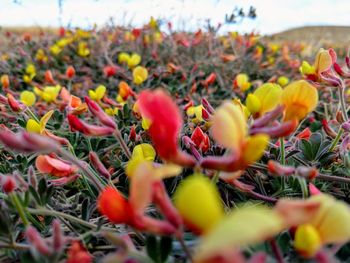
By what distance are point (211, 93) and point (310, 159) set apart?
5.71 ft

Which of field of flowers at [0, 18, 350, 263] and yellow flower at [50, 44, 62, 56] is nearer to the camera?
field of flowers at [0, 18, 350, 263]

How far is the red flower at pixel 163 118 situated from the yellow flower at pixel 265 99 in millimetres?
244

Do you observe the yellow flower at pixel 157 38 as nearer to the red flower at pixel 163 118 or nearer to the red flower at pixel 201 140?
the red flower at pixel 201 140

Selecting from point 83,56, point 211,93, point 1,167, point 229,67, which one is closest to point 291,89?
point 1,167

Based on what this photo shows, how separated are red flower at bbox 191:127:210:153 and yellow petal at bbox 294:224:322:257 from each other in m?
0.39

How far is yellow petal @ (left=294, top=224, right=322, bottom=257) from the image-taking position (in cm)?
40

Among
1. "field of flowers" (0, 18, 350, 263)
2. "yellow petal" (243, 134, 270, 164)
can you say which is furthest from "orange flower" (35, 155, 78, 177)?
"yellow petal" (243, 134, 270, 164)

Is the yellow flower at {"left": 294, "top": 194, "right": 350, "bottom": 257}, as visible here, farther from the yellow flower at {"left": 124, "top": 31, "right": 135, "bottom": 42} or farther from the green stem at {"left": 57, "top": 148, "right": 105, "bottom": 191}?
the yellow flower at {"left": 124, "top": 31, "right": 135, "bottom": 42}

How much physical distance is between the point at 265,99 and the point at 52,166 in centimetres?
32

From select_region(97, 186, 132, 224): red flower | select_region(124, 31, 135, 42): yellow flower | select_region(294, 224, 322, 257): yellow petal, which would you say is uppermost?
select_region(97, 186, 132, 224): red flower

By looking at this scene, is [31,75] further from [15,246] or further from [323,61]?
[15,246]

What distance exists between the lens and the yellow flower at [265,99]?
0.63 meters

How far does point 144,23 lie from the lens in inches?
159

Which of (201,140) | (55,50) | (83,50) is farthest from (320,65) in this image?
(55,50)
